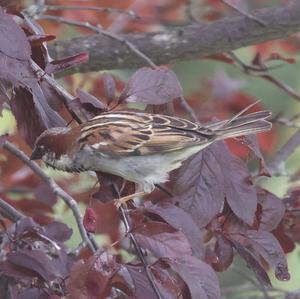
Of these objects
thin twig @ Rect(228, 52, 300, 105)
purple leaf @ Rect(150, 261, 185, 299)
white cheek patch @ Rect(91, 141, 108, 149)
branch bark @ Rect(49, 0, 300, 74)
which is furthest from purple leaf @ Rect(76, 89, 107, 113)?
thin twig @ Rect(228, 52, 300, 105)

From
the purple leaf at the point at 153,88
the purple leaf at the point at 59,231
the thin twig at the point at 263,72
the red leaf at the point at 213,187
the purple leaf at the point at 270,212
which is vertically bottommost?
the thin twig at the point at 263,72

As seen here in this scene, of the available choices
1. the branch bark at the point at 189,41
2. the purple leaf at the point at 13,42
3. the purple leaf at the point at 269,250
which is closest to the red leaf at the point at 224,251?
the purple leaf at the point at 269,250

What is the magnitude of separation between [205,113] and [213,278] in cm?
150

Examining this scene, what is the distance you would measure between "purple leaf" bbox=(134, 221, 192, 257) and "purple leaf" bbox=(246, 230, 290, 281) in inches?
9.7

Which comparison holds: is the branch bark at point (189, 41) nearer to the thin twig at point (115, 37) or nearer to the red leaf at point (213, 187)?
the thin twig at point (115, 37)

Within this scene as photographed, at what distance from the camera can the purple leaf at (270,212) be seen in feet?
5.87

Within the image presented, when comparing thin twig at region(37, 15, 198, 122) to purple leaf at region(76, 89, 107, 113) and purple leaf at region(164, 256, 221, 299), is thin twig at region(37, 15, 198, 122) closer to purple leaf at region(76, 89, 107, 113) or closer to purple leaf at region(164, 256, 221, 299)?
purple leaf at region(76, 89, 107, 113)

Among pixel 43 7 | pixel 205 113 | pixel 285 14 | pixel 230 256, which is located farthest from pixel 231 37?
pixel 230 256

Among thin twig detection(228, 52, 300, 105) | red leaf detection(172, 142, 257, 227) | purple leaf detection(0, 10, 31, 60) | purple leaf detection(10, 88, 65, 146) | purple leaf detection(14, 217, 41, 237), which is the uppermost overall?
purple leaf detection(0, 10, 31, 60)

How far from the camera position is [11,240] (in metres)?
1.63

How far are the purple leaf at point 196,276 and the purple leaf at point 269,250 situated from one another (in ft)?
0.73

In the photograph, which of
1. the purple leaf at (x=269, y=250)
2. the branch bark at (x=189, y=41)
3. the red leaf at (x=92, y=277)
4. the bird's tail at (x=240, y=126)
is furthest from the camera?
the branch bark at (x=189, y=41)

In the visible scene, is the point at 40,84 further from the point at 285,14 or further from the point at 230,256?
the point at 285,14

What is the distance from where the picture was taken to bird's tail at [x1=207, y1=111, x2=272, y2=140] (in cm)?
188
